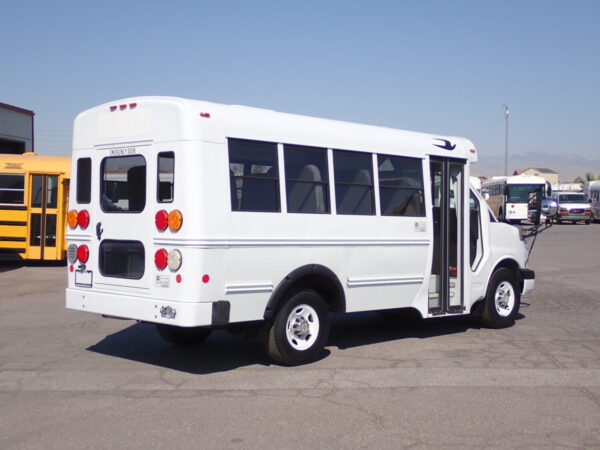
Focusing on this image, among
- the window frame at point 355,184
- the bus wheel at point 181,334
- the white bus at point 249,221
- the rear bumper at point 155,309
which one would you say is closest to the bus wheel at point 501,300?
the white bus at point 249,221

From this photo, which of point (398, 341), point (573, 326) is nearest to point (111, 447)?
point (398, 341)

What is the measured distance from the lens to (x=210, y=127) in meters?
7.30

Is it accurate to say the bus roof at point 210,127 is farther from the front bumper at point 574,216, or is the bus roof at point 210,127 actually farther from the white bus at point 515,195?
the front bumper at point 574,216

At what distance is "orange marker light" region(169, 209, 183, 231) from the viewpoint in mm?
7184

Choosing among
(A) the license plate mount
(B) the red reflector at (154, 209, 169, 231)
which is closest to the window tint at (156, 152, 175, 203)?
(B) the red reflector at (154, 209, 169, 231)

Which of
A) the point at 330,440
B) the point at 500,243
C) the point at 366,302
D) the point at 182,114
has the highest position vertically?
the point at 182,114

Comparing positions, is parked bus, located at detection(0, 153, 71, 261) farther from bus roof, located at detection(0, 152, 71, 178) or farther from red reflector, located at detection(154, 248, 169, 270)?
red reflector, located at detection(154, 248, 169, 270)

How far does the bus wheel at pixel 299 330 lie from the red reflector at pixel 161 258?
1280 millimetres

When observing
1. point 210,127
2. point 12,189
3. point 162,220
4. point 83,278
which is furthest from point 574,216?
point 162,220

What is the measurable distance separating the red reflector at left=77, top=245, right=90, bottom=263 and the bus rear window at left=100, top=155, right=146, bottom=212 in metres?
0.47

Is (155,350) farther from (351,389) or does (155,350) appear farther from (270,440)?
(270,440)

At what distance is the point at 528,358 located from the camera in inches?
336

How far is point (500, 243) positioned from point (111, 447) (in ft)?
22.3

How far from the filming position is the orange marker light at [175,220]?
7.18m
